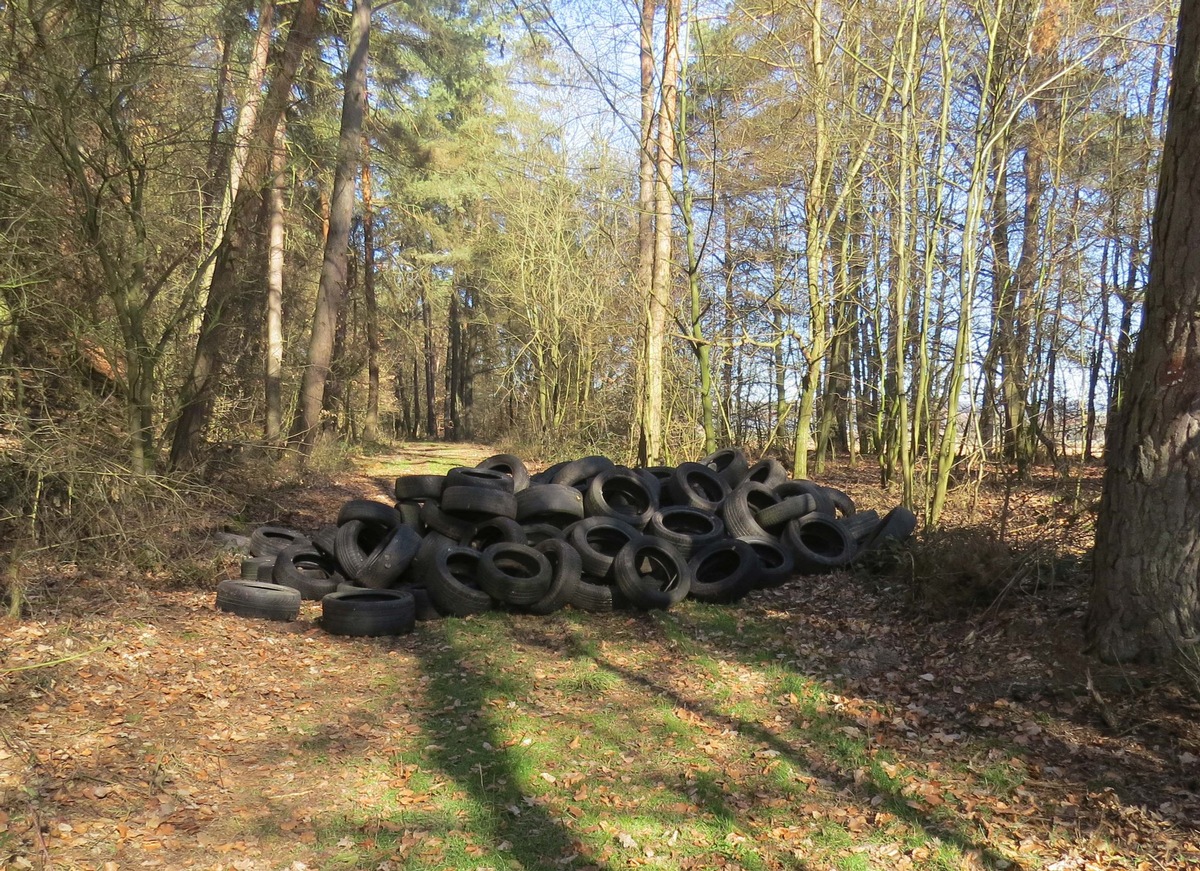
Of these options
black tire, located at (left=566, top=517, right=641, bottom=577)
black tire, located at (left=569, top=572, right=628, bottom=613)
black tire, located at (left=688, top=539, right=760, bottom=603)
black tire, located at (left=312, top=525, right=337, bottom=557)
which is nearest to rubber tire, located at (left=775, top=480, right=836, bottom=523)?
black tire, located at (left=688, top=539, right=760, bottom=603)

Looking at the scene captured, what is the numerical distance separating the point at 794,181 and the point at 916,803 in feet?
47.1

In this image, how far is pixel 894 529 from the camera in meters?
9.03

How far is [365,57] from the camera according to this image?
660 inches

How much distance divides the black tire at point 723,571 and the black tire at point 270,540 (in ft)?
14.6

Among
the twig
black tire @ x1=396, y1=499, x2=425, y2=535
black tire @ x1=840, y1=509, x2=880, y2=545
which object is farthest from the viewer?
black tire @ x1=840, y1=509, x2=880, y2=545

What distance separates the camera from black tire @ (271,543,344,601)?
27.6ft

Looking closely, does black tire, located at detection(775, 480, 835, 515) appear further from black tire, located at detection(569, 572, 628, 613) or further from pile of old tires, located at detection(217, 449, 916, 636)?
black tire, located at detection(569, 572, 628, 613)

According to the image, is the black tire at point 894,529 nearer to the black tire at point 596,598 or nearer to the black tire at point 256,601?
the black tire at point 596,598

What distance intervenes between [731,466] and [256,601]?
20.4 ft

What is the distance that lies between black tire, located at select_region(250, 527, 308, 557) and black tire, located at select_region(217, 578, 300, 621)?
1554 millimetres

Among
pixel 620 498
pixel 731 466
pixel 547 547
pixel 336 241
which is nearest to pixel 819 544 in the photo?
pixel 731 466

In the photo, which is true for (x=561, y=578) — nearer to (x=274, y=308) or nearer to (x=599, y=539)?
(x=599, y=539)

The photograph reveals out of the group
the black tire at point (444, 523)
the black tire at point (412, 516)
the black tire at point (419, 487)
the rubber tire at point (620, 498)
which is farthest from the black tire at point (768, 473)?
the black tire at point (412, 516)

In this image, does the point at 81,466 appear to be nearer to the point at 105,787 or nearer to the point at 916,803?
the point at 105,787
